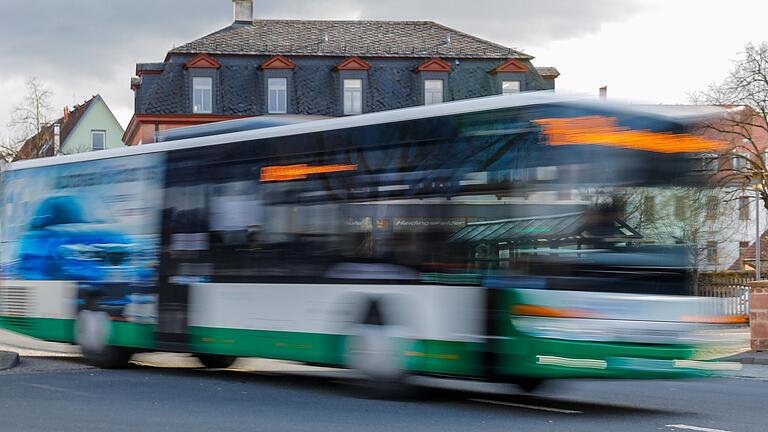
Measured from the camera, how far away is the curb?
17.1m

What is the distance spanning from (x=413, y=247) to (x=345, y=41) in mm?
45549

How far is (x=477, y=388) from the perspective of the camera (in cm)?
1541

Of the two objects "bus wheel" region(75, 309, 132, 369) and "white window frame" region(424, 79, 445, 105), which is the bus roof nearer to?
"bus wheel" region(75, 309, 132, 369)

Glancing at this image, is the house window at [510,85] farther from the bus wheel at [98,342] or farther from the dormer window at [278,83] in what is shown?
the bus wheel at [98,342]

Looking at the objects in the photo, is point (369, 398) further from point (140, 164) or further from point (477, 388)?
point (140, 164)

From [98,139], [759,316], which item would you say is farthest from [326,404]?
[98,139]

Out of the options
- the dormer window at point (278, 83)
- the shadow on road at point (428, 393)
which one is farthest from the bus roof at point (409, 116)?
the dormer window at point (278, 83)

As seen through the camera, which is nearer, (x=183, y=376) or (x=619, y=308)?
(x=619, y=308)

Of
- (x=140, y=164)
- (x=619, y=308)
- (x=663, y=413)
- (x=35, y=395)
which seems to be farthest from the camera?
(x=140, y=164)

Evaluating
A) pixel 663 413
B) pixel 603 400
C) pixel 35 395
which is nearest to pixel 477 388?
pixel 603 400

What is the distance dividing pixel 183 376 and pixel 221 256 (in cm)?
211

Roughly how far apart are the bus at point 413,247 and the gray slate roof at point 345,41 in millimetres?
38496

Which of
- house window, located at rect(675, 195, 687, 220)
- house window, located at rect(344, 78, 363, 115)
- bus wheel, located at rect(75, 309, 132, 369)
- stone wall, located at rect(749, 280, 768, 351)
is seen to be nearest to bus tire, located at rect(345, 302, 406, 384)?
house window, located at rect(675, 195, 687, 220)

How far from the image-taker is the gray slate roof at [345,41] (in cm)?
5575
